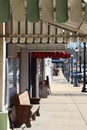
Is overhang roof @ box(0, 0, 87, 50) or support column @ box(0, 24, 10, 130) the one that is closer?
support column @ box(0, 24, 10, 130)

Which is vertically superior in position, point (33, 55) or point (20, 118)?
point (33, 55)

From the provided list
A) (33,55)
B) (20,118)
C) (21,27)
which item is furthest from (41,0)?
(33,55)

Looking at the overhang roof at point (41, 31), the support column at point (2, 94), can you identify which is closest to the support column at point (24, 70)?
the overhang roof at point (41, 31)

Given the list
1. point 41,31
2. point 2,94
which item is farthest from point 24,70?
point 2,94

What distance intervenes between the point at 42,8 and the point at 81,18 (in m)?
0.79

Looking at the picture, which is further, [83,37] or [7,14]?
[83,37]

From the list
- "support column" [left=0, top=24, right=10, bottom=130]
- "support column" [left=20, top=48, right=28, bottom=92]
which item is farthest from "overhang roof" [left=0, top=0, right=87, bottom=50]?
"support column" [left=20, top=48, right=28, bottom=92]

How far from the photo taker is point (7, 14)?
8.95 metres

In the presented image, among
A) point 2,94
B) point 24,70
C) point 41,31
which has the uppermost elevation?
point 41,31

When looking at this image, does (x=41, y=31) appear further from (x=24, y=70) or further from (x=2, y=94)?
(x=24, y=70)

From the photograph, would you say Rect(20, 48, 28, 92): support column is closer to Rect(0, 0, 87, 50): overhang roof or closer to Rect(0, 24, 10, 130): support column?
Rect(0, 0, 87, 50): overhang roof

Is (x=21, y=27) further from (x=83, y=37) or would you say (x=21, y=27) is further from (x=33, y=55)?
(x=33, y=55)

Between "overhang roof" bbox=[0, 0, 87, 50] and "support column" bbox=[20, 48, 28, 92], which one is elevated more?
"overhang roof" bbox=[0, 0, 87, 50]

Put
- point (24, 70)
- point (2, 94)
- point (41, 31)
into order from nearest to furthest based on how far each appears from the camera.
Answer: point (2, 94) < point (41, 31) < point (24, 70)
